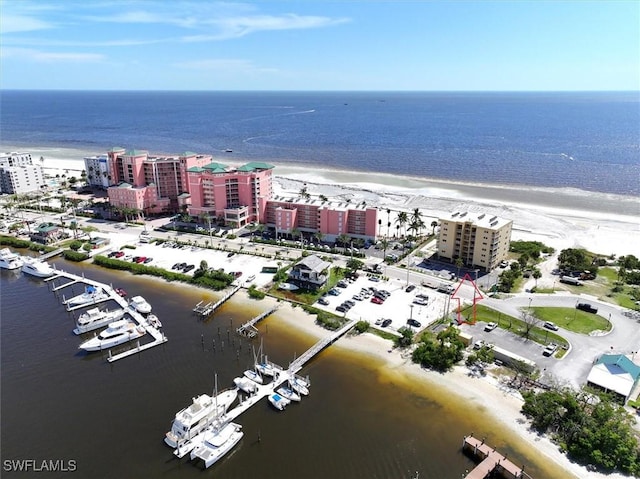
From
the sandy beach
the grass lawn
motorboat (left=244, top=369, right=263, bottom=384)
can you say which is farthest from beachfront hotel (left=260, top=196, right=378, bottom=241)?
motorboat (left=244, top=369, right=263, bottom=384)

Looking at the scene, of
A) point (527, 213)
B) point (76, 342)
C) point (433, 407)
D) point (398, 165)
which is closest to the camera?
point (433, 407)

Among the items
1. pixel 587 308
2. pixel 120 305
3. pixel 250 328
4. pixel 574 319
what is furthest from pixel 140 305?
pixel 587 308

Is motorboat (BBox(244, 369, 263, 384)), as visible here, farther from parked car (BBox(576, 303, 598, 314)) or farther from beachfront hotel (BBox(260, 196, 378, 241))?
parked car (BBox(576, 303, 598, 314))

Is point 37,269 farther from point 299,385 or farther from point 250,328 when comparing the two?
point 299,385

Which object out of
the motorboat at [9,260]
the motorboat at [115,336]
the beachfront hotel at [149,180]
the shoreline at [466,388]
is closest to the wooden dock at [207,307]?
the motorboat at [115,336]

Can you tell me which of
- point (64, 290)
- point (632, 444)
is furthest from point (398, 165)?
point (632, 444)

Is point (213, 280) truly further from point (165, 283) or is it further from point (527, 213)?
point (527, 213)
